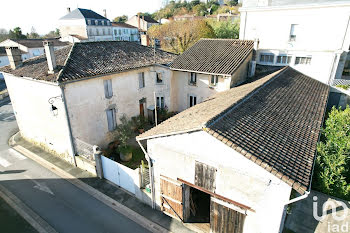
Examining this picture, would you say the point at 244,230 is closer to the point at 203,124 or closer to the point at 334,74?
the point at 203,124

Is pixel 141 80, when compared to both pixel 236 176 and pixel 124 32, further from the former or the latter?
pixel 124 32

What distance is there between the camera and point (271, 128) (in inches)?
364

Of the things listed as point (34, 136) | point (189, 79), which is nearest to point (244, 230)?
point (189, 79)

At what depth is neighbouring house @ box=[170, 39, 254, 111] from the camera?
18.0 m

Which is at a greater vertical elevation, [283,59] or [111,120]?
[283,59]

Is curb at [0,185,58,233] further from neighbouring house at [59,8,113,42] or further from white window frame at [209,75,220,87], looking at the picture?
neighbouring house at [59,8,113,42]

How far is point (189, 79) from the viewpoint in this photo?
20.6 metres

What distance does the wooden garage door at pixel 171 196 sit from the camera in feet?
32.4

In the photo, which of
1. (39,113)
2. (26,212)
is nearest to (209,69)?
(39,113)

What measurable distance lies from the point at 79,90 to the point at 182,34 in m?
28.2

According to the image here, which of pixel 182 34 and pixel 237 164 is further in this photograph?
pixel 182 34

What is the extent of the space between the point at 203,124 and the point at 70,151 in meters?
11.2

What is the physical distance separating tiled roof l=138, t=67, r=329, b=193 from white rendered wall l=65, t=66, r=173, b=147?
22.7 feet

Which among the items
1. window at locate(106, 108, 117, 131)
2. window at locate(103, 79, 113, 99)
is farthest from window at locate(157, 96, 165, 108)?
window at locate(103, 79, 113, 99)
